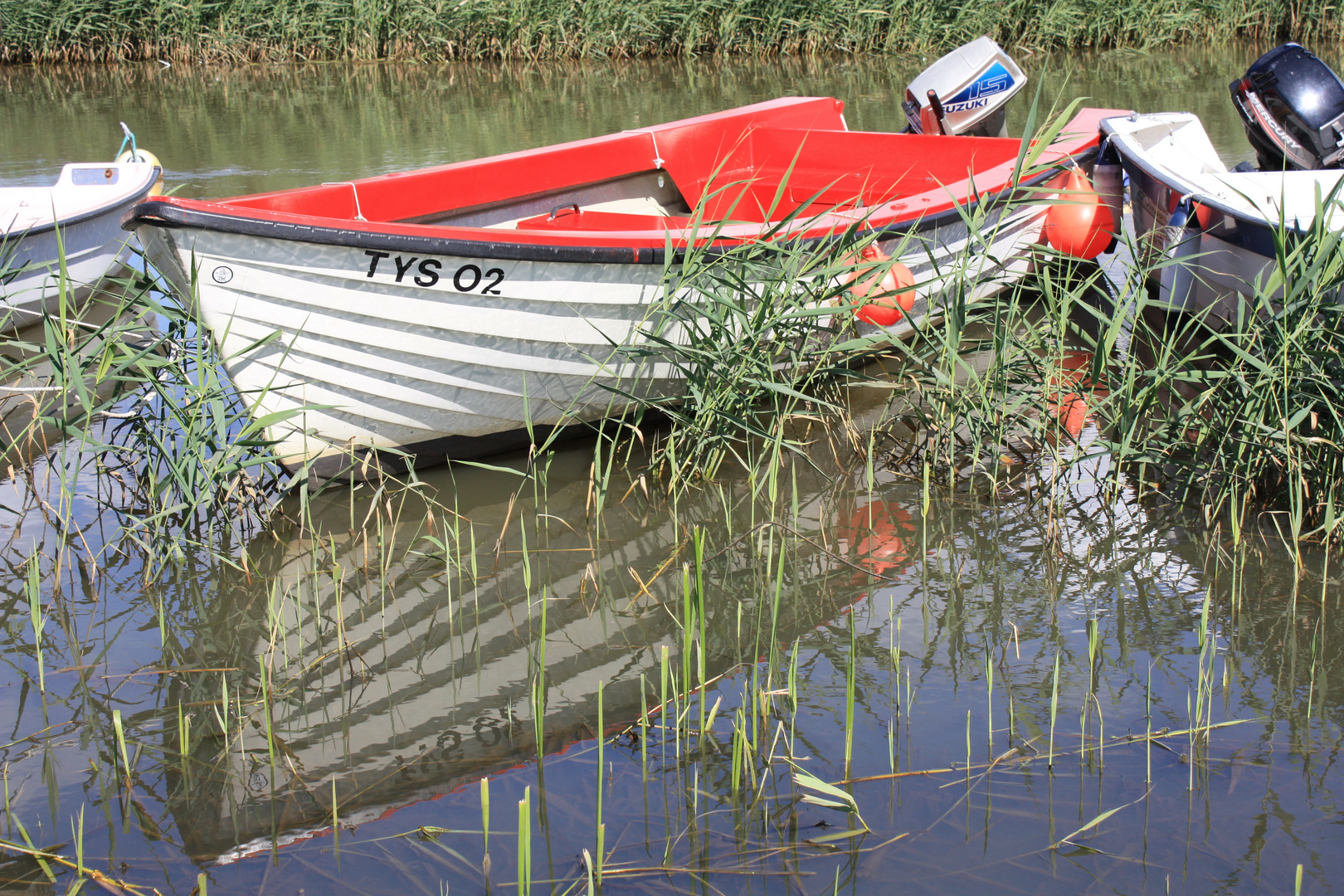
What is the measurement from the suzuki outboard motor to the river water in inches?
103

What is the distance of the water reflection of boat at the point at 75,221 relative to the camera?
5.68 metres

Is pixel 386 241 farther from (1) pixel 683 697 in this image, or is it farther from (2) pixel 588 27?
(2) pixel 588 27

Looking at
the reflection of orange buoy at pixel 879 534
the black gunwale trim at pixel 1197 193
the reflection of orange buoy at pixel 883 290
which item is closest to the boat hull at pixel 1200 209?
the black gunwale trim at pixel 1197 193

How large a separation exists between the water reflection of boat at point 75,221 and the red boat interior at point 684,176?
60.8 inches

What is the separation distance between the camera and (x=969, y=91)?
621cm

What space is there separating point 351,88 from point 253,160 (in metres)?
4.34

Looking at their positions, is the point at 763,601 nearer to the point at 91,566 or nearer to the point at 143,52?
the point at 91,566

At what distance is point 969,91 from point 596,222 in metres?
2.45

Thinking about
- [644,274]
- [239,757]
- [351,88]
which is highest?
[351,88]

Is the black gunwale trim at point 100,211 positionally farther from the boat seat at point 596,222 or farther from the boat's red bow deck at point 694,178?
the boat seat at point 596,222

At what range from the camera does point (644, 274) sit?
3.98 metres

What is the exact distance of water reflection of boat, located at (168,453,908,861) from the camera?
8.38 feet

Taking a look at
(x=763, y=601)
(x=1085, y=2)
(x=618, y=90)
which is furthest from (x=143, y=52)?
(x=763, y=601)

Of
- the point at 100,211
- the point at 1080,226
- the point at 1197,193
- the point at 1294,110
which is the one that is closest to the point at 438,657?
the point at 1197,193
